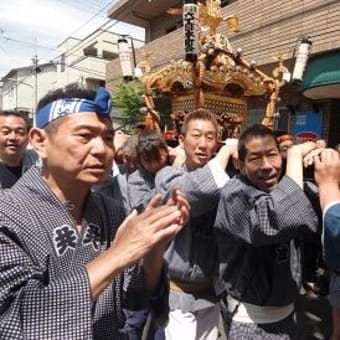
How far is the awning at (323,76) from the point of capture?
22.1 ft

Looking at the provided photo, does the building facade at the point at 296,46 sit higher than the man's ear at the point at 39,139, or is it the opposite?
the building facade at the point at 296,46

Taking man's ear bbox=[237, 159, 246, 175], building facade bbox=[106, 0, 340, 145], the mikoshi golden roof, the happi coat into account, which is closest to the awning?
building facade bbox=[106, 0, 340, 145]

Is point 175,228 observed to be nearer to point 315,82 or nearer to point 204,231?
point 204,231

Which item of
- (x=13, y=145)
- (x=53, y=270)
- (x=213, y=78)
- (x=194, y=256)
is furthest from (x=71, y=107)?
(x=213, y=78)

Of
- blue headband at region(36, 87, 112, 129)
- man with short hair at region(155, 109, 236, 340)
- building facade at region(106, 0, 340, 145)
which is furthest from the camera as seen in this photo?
building facade at region(106, 0, 340, 145)

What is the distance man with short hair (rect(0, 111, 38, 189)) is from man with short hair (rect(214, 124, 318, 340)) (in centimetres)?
248

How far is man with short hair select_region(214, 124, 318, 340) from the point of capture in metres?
1.90

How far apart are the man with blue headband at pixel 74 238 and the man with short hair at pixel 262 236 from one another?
1.90 feet

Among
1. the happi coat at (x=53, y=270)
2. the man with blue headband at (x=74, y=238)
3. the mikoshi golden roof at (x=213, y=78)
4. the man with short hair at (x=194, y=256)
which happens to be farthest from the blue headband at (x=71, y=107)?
the mikoshi golden roof at (x=213, y=78)

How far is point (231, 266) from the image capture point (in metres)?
2.15

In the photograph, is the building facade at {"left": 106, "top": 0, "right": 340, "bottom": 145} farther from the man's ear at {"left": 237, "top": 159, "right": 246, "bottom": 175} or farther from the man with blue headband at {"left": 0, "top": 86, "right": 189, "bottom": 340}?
the man with blue headband at {"left": 0, "top": 86, "right": 189, "bottom": 340}

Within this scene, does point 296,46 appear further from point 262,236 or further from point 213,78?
point 262,236

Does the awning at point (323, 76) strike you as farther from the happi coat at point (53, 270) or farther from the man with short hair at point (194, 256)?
the happi coat at point (53, 270)

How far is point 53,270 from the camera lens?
130 cm
